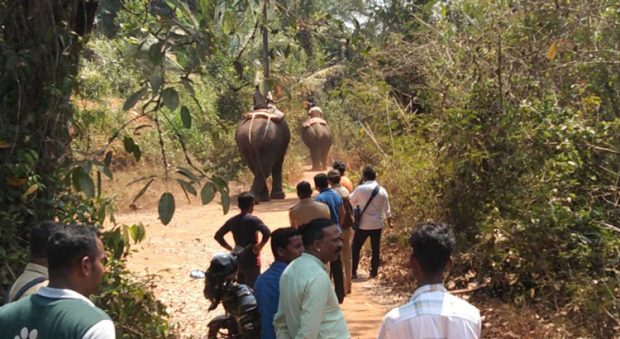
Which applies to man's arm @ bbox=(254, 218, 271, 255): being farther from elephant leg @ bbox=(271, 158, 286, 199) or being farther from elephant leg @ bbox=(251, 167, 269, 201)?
elephant leg @ bbox=(271, 158, 286, 199)

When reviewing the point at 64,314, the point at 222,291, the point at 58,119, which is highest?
the point at 58,119

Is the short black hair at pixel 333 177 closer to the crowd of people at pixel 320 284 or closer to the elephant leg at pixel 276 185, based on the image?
the crowd of people at pixel 320 284

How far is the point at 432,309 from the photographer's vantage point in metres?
3.04

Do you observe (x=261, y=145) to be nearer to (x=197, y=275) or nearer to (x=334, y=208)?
(x=197, y=275)

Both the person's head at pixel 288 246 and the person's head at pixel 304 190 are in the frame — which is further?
the person's head at pixel 304 190

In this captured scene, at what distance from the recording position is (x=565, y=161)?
24.6ft

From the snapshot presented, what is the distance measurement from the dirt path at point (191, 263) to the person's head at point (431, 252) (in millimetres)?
3963

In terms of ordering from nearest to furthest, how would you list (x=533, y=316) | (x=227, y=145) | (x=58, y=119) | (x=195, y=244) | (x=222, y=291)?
(x=58, y=119)
(x=222, y=291)
(x=533, y=316)
(x=195, y=244)
(x=227, y=145)

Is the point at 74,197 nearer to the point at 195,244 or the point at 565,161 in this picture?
the point at 565,161

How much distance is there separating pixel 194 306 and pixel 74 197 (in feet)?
11.5

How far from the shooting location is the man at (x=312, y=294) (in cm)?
392

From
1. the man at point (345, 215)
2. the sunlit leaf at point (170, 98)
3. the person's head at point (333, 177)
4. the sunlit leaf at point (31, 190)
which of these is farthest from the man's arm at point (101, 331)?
the person's head at point (333, 177)

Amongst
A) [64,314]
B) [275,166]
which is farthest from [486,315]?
[275,166]

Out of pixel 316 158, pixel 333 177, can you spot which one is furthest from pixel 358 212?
pixel 316 158
